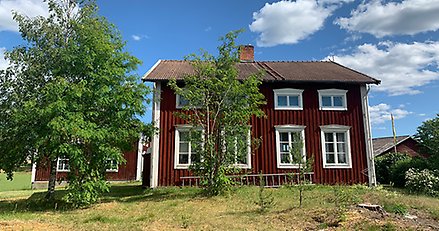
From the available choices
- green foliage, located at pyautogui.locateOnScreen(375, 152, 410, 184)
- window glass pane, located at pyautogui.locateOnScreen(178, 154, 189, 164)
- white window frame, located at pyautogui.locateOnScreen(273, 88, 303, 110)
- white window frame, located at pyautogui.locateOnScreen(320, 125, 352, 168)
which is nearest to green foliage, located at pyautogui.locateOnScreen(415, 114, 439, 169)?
green foliage, located at pyautogui.locateOnScreen(375, 152, 410, 184)

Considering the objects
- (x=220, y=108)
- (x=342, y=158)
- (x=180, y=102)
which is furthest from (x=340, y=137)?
(x=180, y=102)

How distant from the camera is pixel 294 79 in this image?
703 inches

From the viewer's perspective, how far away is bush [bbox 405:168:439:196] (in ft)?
49.3

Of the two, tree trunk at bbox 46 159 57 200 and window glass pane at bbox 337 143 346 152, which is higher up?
window glass pane at bbox 337 143 346 152

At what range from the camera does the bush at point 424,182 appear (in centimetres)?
1502

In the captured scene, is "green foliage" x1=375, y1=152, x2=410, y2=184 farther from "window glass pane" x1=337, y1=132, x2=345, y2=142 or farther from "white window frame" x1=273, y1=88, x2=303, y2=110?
"white window frame" x1=273, y1=88, x2=303, y2=110

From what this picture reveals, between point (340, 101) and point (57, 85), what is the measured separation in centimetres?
1389

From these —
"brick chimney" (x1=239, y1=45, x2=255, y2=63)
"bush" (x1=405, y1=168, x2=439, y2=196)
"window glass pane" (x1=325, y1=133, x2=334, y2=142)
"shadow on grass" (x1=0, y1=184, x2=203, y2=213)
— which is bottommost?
"shadow on grass" (x1=0, y1=184, x2=203, y2=213)

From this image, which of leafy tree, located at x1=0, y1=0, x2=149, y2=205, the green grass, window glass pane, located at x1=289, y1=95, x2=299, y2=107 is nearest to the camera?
leafy tree, located at x1=0, y1=0, x2=149, y2=205

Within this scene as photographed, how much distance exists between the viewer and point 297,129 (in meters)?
17.9

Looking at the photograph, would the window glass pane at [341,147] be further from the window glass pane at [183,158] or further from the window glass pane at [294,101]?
the window glass pane at [183,158]

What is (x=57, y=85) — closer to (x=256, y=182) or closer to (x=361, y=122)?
(x=256, y=182)

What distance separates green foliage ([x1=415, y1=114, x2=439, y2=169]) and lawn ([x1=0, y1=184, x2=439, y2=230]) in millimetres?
7378

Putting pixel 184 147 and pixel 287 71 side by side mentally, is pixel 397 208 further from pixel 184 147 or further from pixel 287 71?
pixel 287 71
